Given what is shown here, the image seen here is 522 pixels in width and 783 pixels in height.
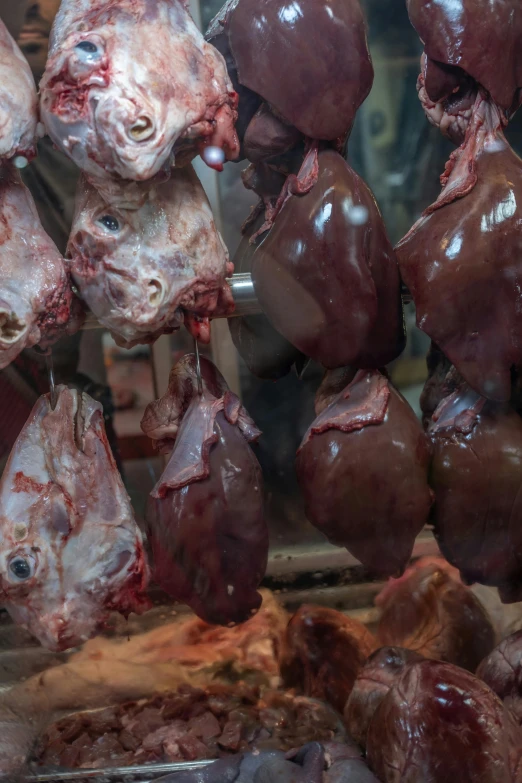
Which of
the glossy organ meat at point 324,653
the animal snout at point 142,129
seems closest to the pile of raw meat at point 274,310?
the animal snout at point 142,129

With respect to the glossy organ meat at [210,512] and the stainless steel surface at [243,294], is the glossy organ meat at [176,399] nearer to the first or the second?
the glossy organ meat at [210,512]

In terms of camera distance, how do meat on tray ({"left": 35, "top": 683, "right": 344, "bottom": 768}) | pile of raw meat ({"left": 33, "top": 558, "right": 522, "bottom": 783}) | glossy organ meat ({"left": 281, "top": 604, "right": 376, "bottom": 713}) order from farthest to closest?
1. glossy organ meat ({"left": 281, "top": 604, "right": 376, "bottom": 713})
2. meat on tray ({"left": 35, "top": 683, "right": 344, "bottom": 768})
3. pile of raw meat ({"left": 33, "top": 558, "right": 522, "bottom": 783})

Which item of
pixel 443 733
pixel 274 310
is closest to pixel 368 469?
pixel 274 310

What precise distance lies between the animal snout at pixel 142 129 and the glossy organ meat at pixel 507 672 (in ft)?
3.50

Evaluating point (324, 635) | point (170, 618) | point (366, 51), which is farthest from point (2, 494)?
point (366, 51)

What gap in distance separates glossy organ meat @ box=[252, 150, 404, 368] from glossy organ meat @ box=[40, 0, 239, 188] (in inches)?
6.6

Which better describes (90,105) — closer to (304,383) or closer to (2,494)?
(2,494)

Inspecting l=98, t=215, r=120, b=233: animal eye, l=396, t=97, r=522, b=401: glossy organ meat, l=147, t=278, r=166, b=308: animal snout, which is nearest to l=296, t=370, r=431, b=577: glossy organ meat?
l=396, t=97, r=522, b=401: glossy organ meat

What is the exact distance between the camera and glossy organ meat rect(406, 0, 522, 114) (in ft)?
→ 3.54

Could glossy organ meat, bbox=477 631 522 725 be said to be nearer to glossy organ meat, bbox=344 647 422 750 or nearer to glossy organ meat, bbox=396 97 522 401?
glossy organ meat, bbox=344 647 422 750

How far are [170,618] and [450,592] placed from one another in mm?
604

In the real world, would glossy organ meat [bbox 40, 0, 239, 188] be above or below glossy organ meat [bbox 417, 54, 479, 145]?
above

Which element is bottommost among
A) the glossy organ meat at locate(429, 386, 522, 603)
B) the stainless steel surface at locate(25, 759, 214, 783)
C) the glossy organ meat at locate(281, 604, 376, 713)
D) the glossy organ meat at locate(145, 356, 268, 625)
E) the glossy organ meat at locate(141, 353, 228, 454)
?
the glossy organ meat at locate(281, 604, 376, 713)

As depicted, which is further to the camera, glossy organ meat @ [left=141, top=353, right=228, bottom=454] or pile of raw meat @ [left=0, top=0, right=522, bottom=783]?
glossy organ meat @ [left=141, top=353, right=228, bottom=454]
